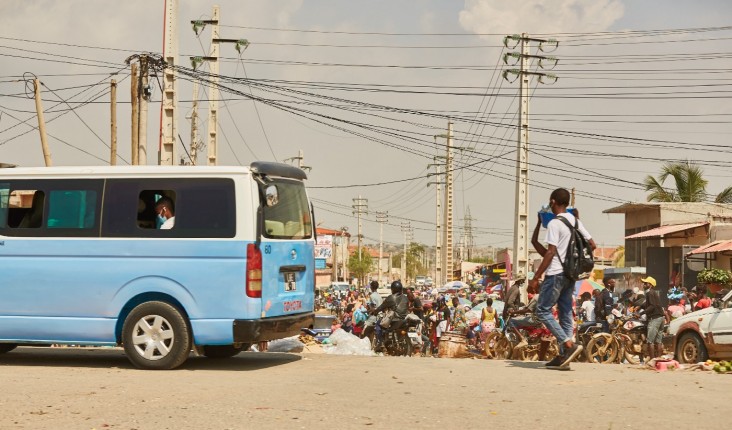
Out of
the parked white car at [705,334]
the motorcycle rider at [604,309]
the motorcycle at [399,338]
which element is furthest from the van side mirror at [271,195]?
the motorcycle rider at [604,309]

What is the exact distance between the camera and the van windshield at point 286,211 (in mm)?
11008

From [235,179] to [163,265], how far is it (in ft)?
4.11

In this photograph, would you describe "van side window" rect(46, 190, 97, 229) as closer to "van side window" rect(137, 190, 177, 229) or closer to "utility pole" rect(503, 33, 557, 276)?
"van side window" rect(137, 190, 177, 229)

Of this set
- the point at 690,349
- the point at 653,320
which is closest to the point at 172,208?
the point at 690,349

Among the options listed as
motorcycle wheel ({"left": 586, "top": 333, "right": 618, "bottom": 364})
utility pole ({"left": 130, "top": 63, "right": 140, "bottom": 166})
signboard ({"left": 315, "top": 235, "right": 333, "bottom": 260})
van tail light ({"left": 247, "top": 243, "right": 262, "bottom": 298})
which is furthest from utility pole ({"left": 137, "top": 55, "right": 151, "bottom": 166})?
signboard ({"left": 315, "top": 235, "right": 333, "bottom": 260})

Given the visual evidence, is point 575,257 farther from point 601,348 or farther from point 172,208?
point 601,348

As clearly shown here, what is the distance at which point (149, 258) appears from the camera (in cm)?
1091

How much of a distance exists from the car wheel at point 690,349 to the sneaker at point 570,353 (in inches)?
262

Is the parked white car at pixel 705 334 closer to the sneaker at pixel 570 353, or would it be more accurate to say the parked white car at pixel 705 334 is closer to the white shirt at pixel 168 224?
the sneaker at pixel 570 353

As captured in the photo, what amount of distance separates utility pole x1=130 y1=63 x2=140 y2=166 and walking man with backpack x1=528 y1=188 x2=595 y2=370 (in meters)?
18.1

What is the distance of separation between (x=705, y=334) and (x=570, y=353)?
6.70 meters

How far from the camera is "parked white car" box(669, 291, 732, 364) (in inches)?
632

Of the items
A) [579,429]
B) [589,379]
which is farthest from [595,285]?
[579,429]

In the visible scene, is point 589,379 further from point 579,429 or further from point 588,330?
point 588,330
